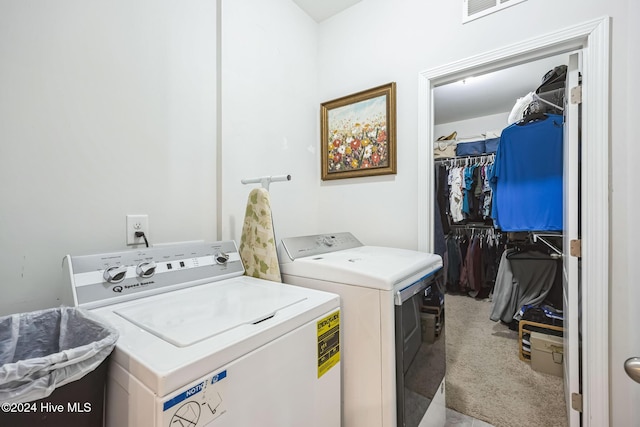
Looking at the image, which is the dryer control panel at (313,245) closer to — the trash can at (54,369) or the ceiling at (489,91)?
the trash can at (54,369)

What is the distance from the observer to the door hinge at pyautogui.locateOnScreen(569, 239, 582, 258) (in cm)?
131

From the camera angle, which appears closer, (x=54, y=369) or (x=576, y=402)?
(x=54, y=369)

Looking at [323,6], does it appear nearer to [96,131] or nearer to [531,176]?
[96,131]

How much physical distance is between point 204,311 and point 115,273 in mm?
368

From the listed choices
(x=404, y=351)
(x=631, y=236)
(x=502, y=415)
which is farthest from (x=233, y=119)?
(x=502, y=415)

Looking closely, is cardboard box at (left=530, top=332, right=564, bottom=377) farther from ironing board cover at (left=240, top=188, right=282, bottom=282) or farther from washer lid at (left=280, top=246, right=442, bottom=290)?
ironing board cover at (left=240, top=188, right=282, bottom=282)

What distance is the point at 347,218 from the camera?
1996mm

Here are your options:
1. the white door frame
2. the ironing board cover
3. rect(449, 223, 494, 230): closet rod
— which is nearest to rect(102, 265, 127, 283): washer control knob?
the ironing board cover

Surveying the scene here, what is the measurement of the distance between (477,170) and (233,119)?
3.17 m

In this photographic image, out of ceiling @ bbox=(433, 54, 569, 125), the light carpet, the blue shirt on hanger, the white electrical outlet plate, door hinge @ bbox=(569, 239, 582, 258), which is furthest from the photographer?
ceiling @ bbox=(433, 54, 569, 125)

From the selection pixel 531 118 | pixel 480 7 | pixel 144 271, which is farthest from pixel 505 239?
pixel 144 271

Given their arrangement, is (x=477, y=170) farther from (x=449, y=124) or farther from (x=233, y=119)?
(x=233, y=119)

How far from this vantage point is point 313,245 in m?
1.47

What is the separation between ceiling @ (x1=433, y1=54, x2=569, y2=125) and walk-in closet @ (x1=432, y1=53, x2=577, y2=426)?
1 cm
